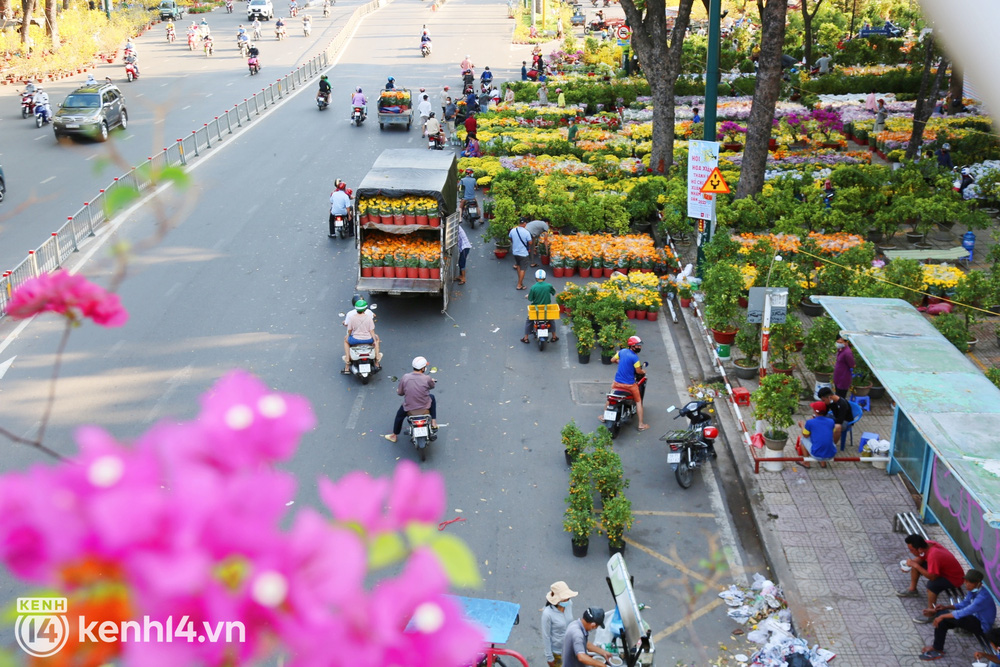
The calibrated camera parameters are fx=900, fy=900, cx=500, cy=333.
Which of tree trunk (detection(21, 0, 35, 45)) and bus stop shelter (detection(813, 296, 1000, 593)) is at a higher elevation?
tree trunk (detection(21, 0, 35, 45))

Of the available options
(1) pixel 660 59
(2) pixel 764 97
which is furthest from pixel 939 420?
(1) pixel 660 59

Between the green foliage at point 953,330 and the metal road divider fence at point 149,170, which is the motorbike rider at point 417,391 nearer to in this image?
the metal road divider fence at point 149,170

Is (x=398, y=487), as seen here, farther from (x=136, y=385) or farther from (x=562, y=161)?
(x=562, y=161)

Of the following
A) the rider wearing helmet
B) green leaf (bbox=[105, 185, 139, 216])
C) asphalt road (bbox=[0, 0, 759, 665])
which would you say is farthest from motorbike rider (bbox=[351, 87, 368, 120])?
green leaf (bbox=[105, 185, 139, 216])

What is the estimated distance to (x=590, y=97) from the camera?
40.4 meters

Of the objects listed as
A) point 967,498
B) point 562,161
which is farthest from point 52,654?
point 562,161

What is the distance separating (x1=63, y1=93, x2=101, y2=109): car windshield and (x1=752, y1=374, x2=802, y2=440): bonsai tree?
1097 inches

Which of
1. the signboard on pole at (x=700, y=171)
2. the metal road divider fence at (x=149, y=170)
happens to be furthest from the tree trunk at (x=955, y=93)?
the metal road divider fence at (x=149, y=170)

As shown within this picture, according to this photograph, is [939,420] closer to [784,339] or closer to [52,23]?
[784,339]

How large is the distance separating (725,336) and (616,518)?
20.6 feet

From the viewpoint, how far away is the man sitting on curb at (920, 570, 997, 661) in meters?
8.62

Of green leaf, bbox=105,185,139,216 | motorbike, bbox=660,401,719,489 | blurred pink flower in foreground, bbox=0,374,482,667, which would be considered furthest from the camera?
motorbike, bbox=660,401,719,489

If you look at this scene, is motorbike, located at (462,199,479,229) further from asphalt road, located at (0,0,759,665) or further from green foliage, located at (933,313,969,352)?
green foliage, located at (933,313,969,352)

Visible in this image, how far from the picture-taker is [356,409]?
553 inches
